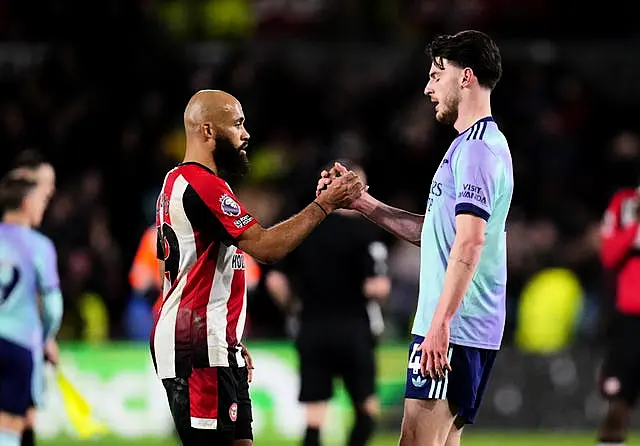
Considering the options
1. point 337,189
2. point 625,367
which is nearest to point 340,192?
point 337,189

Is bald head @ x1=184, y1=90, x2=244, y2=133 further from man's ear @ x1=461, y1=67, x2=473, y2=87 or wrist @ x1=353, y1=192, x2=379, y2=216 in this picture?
man's ear @ x1=461, y1=67, x2=473, y2=87

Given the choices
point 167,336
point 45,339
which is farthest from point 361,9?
point 167,336

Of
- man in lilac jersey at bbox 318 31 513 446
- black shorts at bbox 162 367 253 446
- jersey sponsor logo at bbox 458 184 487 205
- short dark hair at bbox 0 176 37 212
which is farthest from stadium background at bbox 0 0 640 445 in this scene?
jersey sponsor logo at bbox 458 184 487 205

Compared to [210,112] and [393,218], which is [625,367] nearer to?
[393,218]

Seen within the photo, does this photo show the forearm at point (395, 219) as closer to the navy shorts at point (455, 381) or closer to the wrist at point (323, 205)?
the wrist at point (323, 205)

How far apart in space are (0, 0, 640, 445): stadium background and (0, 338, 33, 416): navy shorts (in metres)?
4.18

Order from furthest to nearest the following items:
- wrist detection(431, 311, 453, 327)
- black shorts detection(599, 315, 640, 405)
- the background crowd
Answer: the background crowd, black shorts detection(599, 315, 640, 405), wrist detection(431, 311, 453, 327)

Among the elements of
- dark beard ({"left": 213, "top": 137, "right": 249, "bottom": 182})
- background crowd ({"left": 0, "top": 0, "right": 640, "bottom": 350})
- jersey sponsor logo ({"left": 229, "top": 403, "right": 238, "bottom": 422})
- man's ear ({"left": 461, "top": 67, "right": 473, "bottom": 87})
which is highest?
background crowd ({"left": 0, "top": 0, "right": 640, "bottom": 350})

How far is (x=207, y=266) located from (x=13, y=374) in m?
3.12

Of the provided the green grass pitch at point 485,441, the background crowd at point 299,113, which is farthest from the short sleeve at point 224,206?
the background crowd at point 299,113

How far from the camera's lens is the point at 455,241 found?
5613mm

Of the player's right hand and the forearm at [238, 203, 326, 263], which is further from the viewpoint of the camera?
the player's right hand

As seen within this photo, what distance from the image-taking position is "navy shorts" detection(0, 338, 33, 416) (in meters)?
8.45

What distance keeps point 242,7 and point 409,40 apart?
2.22 meters
